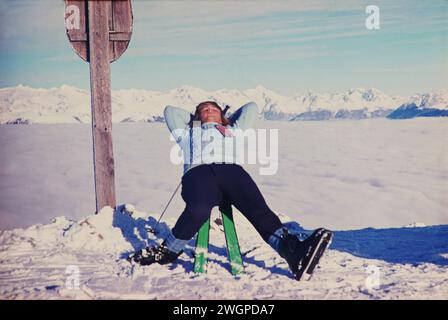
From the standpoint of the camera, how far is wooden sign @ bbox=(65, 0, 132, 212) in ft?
14.9

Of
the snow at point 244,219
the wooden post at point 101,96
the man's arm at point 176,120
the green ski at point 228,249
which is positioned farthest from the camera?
the wooden post at point 101,96

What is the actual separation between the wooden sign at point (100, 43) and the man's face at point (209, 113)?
1205mm

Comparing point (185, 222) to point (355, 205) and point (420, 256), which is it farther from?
point (355, 205)

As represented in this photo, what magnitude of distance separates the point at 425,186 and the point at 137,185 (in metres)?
4.74

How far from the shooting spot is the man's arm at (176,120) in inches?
150

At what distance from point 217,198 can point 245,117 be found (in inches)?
28.9

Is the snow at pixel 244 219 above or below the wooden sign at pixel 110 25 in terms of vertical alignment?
below

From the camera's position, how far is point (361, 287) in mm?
3303

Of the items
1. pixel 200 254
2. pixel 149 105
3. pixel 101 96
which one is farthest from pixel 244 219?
pixel 149 105

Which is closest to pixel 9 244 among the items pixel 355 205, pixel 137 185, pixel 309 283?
pixel 309 283

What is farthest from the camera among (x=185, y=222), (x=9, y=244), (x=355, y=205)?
(x=355, y=205)

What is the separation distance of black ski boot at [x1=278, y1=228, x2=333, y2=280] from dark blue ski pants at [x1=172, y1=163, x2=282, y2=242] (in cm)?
16

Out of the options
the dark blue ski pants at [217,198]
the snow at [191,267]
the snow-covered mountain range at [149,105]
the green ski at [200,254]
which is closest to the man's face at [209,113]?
the dark blue ski pants at [217,198]

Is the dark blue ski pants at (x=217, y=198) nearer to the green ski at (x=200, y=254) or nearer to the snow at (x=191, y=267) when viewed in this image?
the green ski at (x=200, y=254)
